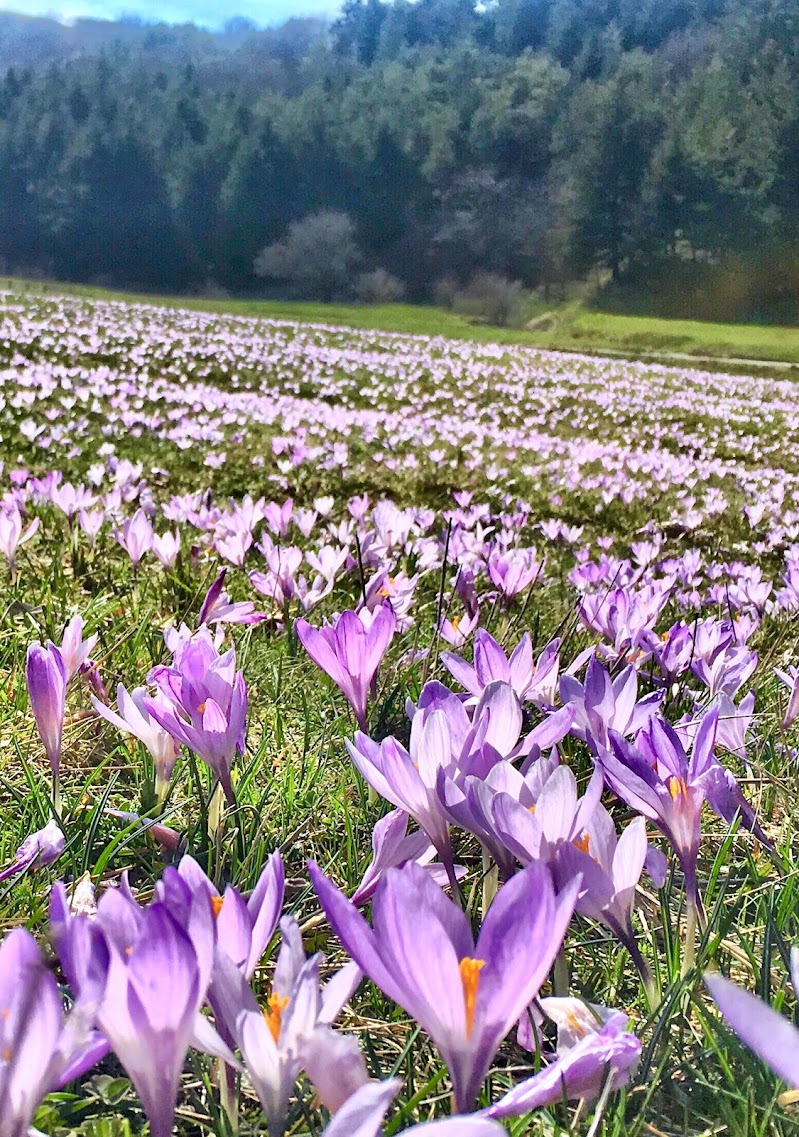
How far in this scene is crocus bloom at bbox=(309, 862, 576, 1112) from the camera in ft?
1.97

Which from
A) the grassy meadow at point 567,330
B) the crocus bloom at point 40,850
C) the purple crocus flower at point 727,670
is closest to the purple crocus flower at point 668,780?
the purple crocus flower at point 727,670

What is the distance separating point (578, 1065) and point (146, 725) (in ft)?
2.38

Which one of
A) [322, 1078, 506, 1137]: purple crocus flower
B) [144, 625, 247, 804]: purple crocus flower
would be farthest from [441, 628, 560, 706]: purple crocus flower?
[322, 1078, 506, 1137]: purple crocus flower

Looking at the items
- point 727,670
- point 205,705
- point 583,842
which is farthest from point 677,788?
point 727,670

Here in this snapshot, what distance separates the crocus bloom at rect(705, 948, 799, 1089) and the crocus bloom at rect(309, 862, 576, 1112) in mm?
159

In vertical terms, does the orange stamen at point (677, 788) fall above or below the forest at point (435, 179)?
below

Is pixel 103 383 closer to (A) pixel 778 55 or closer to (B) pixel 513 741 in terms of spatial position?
(B) pixel 513 741

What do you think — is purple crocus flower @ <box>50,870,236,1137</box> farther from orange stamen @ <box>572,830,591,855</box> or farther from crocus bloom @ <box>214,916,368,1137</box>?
orange stamen @ <box>572,830,591,855</box>

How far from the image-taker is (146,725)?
1.19 m

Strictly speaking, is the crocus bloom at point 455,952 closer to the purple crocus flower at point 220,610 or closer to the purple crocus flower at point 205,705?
the purple crocus flower at point 205,705

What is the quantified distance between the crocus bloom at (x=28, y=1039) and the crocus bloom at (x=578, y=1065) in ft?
0.98

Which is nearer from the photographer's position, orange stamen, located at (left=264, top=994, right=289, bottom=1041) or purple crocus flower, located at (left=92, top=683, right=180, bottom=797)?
orange stamen, located at (left=264, top=994, right=289, bottom=1041)

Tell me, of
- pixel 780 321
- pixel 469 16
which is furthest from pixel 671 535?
pixel 469 16

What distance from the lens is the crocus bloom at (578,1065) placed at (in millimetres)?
627
